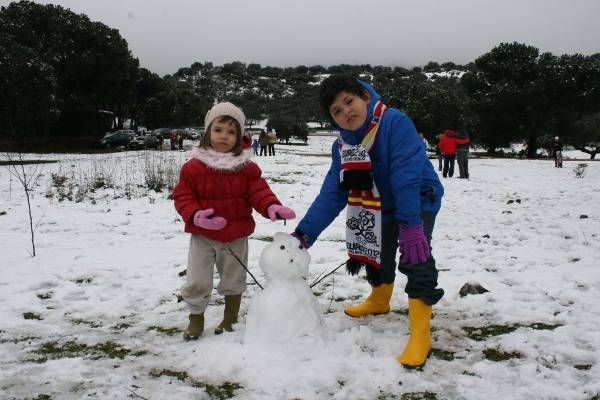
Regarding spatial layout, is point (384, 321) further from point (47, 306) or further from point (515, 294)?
point (47, 306)

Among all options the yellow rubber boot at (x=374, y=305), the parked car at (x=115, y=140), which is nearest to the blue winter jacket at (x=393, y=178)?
the yellow rubber boot at (x=374, y=305)

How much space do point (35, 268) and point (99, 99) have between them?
32778 mm

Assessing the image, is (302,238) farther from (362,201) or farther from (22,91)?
(22,91)

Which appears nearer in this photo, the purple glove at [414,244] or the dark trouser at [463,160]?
the purple glove at [414,244]

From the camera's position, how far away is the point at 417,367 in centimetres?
245

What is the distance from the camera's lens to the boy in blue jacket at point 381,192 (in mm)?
2545

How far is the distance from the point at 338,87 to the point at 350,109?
0.15m

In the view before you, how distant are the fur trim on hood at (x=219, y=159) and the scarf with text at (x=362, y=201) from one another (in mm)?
675

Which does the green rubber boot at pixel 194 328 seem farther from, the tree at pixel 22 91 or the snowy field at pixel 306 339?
the tree at pixel 22 91

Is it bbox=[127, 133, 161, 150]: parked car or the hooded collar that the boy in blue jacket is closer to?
the hooded collar

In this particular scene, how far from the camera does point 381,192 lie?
2.84 metres

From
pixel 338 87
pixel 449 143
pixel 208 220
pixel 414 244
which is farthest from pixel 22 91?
pixel 414 244

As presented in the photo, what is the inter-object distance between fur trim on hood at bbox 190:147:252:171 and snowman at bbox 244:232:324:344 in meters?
0.56

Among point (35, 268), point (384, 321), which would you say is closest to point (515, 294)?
point (384, 321)
